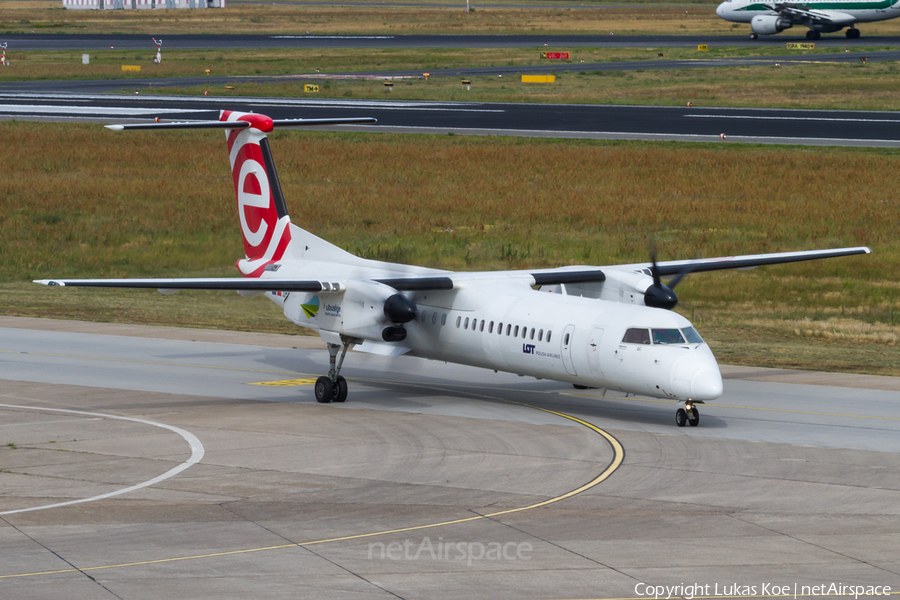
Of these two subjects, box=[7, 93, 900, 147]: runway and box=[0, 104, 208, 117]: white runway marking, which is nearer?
box=[7, 93, 900, 147]: runway

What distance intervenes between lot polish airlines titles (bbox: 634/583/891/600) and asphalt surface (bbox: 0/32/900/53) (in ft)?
379

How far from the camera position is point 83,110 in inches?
3164

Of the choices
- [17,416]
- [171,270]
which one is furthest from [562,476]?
[171,270]

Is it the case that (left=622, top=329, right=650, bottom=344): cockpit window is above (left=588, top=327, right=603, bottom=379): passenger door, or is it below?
above

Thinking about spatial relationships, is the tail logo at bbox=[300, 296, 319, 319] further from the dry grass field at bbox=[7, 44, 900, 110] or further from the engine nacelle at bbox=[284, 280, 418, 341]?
the dry grass field at bbox=[7, 44, 900, 110]

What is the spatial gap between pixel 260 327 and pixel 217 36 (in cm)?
12213

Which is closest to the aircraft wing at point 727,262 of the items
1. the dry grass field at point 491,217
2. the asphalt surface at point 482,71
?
the dry grass field at point 491,217

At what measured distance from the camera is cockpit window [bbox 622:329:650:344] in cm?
2200

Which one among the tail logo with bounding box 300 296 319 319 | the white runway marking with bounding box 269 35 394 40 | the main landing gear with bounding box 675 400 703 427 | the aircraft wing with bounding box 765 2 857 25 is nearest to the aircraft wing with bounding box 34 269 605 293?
the tail logo with bounding box 300 296 319 319

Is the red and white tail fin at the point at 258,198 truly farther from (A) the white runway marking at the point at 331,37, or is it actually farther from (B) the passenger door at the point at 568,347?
(A) the white runway marking at the point at 331,37

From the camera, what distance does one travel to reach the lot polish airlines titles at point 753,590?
1347 centimetres

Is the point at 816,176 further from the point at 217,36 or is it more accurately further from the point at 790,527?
the point at 217,36

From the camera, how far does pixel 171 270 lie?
38.1 metres

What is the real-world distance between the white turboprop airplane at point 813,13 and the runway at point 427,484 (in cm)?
9957
